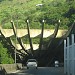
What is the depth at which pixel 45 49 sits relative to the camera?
79.8 metres

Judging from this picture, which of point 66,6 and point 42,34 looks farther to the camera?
point 66,6

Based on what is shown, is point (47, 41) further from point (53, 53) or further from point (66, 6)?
point (66, 6)

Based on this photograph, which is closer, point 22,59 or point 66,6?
point 22,59

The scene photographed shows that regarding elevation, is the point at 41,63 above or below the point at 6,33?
below

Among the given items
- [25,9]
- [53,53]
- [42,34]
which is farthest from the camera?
[25,9]

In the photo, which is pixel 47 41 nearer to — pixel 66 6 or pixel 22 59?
pixel 22 59

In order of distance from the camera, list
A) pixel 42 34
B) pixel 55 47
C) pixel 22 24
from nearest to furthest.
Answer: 1. pixel 42 34
2. pixel 55 47
3. pixel 22 24

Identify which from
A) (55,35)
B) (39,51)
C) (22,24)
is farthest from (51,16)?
(55,35)

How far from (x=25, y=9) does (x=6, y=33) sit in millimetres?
71825

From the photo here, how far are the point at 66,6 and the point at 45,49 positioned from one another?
42.9 meters

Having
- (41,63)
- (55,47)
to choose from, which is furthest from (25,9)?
(55,47)

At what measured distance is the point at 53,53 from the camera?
8500cm

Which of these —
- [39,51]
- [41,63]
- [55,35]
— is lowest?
[41,63]

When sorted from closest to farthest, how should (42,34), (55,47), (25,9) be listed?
(42,34) < (55,47) < (25,9)
